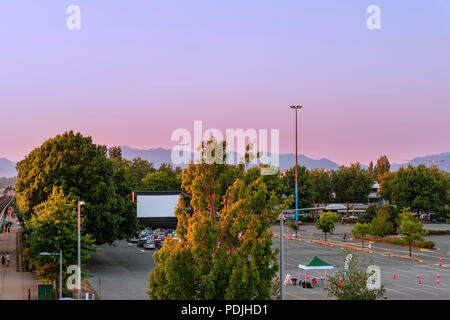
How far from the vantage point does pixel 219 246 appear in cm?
2241

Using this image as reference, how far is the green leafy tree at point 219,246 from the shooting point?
70.6 feet

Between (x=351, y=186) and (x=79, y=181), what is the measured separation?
107 m

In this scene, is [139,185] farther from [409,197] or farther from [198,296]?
[198,296]

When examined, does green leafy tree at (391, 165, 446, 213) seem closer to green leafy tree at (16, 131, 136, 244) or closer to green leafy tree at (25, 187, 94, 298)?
green leafy tree at (16, 131, 136, 244)

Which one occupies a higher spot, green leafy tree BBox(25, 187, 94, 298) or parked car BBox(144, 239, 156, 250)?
green leafy tree BBox(25, 187, 94, 298)

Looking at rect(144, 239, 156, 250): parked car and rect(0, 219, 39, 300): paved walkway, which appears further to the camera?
rect(144, 239, 156, 250): parked car

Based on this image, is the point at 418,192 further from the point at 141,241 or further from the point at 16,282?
the point at 16,282

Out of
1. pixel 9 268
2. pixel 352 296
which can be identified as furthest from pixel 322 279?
pixel 9 268

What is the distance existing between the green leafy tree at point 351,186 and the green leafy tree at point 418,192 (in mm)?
32733

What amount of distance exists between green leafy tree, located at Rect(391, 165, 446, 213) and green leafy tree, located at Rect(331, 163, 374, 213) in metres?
32.7

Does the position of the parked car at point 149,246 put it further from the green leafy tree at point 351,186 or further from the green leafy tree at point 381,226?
the green leafy tree at point 351,186

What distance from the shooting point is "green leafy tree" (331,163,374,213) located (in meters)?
151

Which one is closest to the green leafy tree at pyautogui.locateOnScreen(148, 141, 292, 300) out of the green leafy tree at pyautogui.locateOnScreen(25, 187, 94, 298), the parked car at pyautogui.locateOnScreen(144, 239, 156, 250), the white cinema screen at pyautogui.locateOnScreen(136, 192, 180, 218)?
the green leafy tree at pyautogui.locateOnScreen(25, 187, 94, 298)

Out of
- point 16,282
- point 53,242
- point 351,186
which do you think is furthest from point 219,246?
point 351,186
